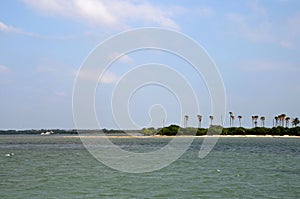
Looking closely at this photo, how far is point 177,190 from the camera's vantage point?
2627 cm

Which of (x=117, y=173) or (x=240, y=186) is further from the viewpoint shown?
(x=117, y=173)

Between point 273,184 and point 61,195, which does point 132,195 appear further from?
point 273,184

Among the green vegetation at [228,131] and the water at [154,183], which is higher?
the green vegetation at [228,131]

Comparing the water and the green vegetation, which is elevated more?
the green vegetation

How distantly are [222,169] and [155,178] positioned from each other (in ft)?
28.1

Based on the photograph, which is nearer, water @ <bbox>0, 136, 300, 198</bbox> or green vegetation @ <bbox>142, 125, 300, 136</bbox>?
water @ <bbox>0, 136, 300, 198</bbox>

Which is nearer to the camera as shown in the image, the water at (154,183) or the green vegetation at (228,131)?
the water at (154,183)

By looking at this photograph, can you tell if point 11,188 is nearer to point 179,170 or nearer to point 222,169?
point 179,170

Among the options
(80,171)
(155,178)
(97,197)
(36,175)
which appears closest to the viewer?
(97,197)

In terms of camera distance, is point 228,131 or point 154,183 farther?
point 228,131

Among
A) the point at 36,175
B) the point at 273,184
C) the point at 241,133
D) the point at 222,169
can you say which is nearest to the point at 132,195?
the point at 273,184

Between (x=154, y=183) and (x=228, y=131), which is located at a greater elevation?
(x=228, y=131)

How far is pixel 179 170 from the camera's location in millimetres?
37656

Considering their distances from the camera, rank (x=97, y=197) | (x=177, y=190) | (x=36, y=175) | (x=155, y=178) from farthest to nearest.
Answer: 1. (x=36, y=175)
2. (x=155, y=178)
3. (x=177, y=190)
4. (x=97, y=197)
